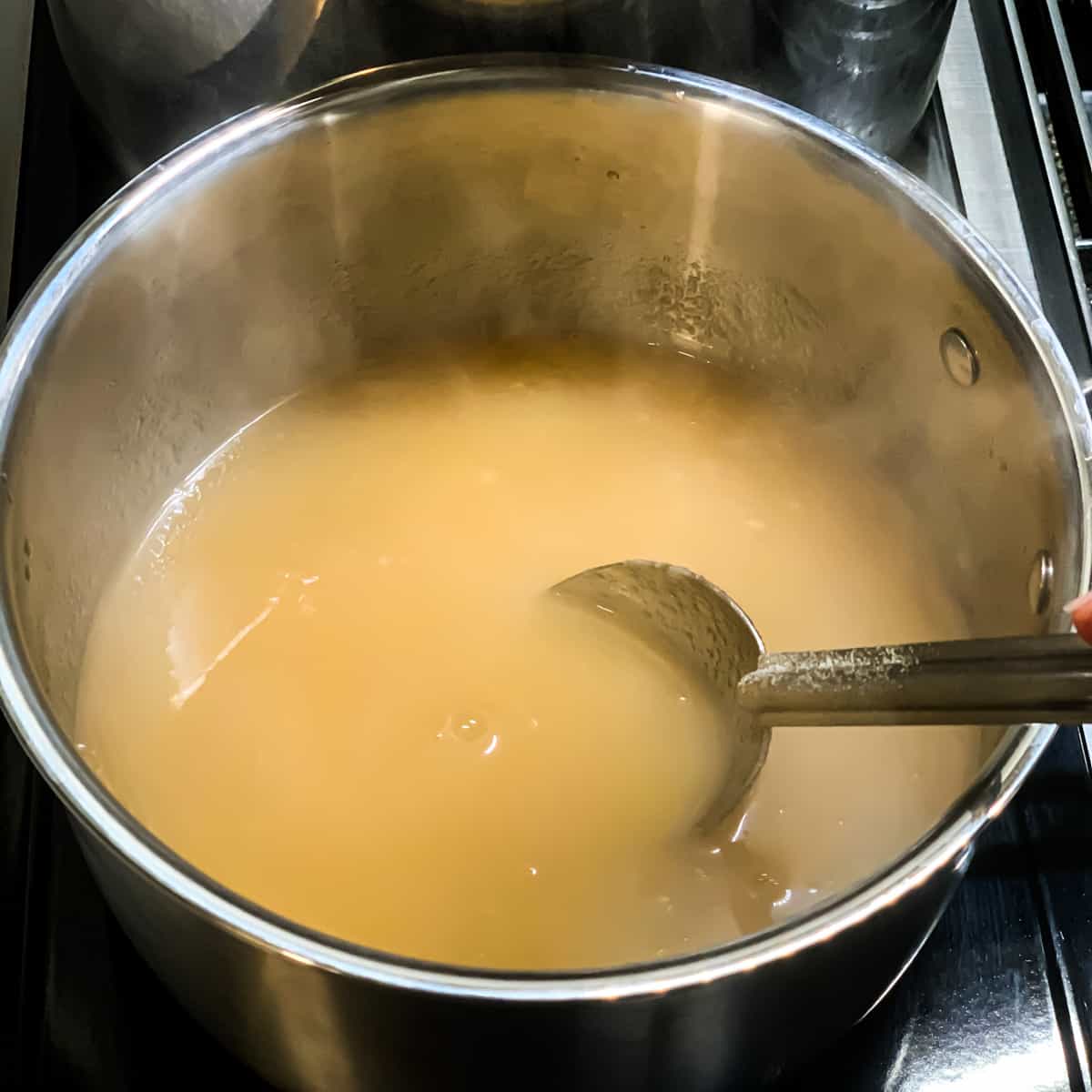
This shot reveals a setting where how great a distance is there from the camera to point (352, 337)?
1145 millimetres

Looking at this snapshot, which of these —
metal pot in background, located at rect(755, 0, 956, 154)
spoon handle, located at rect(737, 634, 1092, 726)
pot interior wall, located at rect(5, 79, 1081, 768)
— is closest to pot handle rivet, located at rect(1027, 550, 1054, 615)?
pot interior wall, located at rect(5, 79, 1081, 768)

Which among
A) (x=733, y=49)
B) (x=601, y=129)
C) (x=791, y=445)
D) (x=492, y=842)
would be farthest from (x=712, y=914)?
(x=733, y=49)

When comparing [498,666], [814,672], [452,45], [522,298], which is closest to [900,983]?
[814,672]

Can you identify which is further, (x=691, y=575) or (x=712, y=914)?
(x=691, y=575)

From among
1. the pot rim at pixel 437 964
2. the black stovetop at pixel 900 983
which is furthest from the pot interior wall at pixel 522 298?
the black stovetop at pixel 900 983

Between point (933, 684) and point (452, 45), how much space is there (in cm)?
68

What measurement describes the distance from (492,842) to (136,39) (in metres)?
0.65

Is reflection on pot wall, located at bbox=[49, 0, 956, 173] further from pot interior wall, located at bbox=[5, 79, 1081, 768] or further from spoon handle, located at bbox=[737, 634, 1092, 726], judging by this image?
spoon handle, located at bbox=[737, 634, 1092, 726]

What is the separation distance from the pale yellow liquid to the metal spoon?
0.09 feet

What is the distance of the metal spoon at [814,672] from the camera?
604mm

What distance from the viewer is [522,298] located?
1.16 m

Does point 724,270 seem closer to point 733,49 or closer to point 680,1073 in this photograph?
point 733,49

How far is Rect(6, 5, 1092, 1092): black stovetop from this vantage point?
29.9 inches

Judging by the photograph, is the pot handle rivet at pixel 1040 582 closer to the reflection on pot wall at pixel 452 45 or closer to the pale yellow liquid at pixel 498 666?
the pale yellow liquid at pixel 498 666
